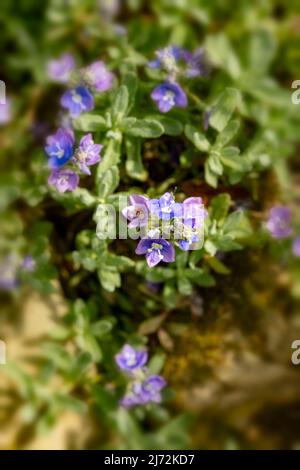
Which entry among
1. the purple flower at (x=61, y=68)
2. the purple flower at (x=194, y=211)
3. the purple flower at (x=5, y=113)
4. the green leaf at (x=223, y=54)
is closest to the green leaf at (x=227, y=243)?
the purple flower at (x=194, y=211)

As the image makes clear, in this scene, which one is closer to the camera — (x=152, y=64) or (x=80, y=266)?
(x=152, y=64)

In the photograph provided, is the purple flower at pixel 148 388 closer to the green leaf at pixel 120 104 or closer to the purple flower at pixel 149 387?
the purple flower at pixel 149 387

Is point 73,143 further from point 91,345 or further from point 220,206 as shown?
point 91,345

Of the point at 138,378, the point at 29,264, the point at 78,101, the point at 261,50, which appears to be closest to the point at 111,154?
the point at 78,101

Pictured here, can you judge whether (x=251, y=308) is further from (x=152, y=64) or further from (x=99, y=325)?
(x=152, y=64)

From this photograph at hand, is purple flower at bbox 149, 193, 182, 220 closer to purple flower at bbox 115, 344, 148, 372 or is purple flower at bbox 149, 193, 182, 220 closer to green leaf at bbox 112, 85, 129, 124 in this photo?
green leaf at bbox 112, 85, 129, 124

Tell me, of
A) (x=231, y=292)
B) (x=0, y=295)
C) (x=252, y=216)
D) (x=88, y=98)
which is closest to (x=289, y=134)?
(x=252, y=216)

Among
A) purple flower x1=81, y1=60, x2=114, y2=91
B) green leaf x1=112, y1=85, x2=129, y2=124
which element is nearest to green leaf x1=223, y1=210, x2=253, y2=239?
green leaf x1=112, y1=85, x2=129, y2=124

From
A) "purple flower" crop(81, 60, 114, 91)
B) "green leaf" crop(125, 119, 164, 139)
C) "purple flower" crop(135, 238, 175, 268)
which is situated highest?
"purple flower" crop(81, 60, 114, 91)
